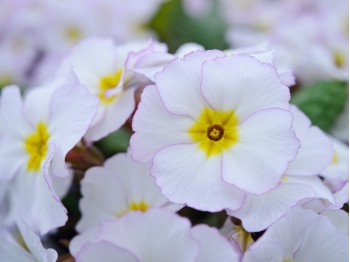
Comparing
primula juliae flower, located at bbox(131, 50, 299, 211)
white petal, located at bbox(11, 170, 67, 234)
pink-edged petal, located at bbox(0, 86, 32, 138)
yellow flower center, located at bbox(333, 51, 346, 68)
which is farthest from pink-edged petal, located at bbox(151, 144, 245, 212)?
yellow flower center, located at bbox(333, 51, 346, 68)

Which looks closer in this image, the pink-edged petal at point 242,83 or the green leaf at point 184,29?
the pink-edged petal at point 242,83

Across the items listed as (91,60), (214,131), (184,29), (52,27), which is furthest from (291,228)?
(52,27)

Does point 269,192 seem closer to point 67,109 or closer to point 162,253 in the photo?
point 162,253

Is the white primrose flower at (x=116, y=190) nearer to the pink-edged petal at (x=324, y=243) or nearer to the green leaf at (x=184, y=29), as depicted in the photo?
the pink-edged petal at (x=324, y=243)

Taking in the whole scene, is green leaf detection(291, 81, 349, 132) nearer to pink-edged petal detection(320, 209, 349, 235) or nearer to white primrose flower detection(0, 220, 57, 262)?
pink-edged petal detection(320, 209, 349, 235)

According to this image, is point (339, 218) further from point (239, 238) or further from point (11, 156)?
point (11, 156)

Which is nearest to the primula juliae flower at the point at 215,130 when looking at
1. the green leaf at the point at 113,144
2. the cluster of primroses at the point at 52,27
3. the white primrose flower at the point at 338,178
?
the white primrose flower at the point at 338,178

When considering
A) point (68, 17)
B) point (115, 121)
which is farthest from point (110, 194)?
point (68, 17)
